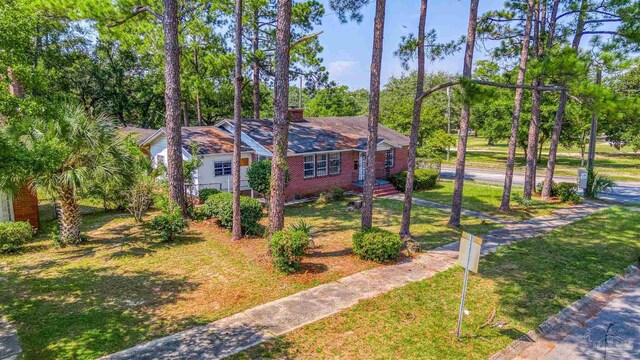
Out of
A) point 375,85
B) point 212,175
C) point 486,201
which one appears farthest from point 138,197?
point 486,201

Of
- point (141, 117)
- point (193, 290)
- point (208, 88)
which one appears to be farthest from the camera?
point (141, 117)

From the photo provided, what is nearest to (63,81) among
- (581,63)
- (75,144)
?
(75,144)

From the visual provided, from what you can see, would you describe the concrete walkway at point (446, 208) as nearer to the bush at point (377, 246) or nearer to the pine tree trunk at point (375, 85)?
the bush at point (377, 246)

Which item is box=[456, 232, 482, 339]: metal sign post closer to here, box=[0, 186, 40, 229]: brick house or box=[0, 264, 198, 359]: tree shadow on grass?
box=[0, 264, 198, 359]: tree shadow on grass

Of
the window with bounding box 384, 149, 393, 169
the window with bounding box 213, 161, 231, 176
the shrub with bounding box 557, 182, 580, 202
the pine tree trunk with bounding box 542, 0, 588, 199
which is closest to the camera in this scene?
the pine tree trunk with bounding box 542, 0, 588, 199

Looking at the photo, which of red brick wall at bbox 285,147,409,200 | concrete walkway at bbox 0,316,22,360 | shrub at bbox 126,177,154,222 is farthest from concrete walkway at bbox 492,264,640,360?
red brick wall at bbox 285,147,409,200

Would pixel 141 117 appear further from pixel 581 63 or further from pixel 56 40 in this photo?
pixel 581 63

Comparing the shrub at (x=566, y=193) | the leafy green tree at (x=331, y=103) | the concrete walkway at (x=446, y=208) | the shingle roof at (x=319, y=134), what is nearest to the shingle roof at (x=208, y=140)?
the shingle roof at (x=319, y=134)
